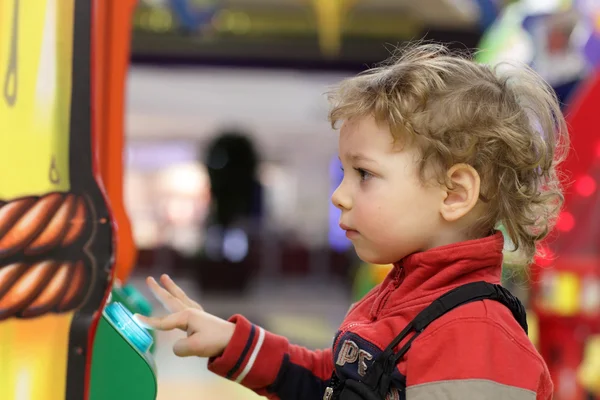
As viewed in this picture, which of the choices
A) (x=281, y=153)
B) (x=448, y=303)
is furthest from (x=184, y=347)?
(x=281, y=153)

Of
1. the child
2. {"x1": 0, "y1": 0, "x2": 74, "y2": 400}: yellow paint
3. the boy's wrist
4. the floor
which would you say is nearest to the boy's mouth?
the child

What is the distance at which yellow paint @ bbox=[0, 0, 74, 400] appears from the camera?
0.87 m

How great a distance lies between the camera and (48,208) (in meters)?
0.90

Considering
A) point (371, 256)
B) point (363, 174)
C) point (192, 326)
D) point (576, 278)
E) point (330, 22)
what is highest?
point (330, 22)

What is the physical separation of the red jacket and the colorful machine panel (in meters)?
0.30

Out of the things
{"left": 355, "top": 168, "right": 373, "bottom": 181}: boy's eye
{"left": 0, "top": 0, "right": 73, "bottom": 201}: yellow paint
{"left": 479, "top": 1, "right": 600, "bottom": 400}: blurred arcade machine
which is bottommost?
{"left": 479, "top": 1, "right": 600, "bottom": 400}: blurred arcade machine

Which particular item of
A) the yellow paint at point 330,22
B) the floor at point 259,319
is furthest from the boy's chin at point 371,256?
the yellow paint at point 330,22

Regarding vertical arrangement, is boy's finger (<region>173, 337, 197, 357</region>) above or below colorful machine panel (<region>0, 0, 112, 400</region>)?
below

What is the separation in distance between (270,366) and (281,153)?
1202cm

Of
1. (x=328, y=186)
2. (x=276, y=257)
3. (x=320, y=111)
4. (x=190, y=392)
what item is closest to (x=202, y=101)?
(x=320, y=111)

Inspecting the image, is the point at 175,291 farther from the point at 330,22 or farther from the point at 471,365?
the point at 330,22

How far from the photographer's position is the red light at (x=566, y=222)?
112 inches

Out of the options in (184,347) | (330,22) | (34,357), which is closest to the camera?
(34,357)

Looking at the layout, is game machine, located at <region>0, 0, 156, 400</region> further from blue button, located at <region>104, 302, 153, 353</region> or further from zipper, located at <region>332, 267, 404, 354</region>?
zipper, located at <region>332, 267, 404, 354</region>
